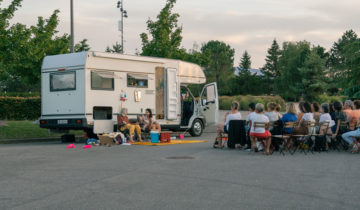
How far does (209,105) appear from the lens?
2162 centimetres

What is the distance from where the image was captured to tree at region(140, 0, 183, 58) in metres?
31.1

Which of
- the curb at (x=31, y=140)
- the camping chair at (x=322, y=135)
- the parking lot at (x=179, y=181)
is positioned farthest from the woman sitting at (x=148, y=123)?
the camping chair at (x=322, y=135)

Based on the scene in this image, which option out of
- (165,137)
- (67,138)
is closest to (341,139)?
(165,137)

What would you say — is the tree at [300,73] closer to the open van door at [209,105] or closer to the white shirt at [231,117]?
the open van door at [209,105]

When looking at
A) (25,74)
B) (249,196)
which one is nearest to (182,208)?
(249,196)

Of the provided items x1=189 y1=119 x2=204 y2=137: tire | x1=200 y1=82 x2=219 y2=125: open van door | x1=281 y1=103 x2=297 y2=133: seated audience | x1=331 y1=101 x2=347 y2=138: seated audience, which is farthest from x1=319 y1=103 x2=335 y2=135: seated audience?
x1=189 y1=119 x2=204 y2=137: tire

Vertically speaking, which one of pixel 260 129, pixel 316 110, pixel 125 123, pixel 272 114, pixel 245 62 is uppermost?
pixel 245 62

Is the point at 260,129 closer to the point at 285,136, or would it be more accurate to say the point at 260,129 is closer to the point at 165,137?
the point at 285,136

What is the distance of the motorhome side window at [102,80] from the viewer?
16.8 metres

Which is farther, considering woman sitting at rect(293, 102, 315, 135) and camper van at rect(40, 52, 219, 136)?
camper van at rect(40, 52, 219, 136)

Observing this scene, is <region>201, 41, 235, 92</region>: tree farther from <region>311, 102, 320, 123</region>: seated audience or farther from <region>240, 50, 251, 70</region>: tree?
<region>311, 102, 320, 123</region>: seated audience

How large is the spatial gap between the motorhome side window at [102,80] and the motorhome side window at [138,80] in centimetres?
91

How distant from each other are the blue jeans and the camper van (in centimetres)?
813

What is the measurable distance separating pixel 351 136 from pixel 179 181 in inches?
281
